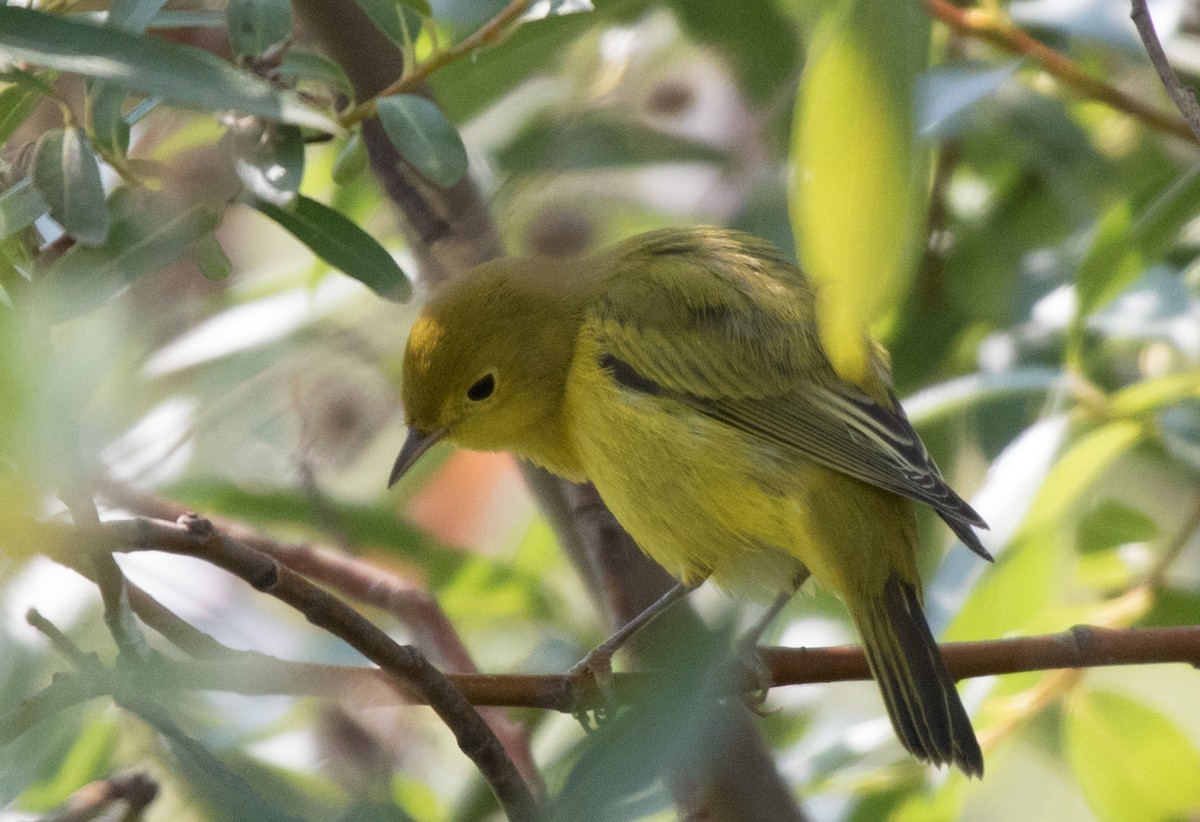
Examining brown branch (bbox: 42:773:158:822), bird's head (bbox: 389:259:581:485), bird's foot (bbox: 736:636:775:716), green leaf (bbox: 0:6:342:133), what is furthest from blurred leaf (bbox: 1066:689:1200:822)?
green leaf (bbox: 0:6:342:133)

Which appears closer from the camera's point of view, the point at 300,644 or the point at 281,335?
the point at 300,644

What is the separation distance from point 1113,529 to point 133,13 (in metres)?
2.42

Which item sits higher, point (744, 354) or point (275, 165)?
point (744, 354)

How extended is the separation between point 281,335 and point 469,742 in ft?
5.47

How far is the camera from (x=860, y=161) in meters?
0.83

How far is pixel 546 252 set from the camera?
309cm

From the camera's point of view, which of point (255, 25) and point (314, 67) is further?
point (314, 67)

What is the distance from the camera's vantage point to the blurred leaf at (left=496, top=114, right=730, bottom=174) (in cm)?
291

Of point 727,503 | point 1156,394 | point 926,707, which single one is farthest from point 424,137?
point 1156,394

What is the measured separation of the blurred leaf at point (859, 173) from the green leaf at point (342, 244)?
3.44 feet

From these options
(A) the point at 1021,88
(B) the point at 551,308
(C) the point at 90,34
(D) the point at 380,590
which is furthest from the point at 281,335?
(A) the point at 1021,88

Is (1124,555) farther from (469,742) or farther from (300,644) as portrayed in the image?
(469,742)

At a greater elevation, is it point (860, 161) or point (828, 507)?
point (828, 507)

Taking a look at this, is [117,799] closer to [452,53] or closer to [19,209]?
[19,209]
